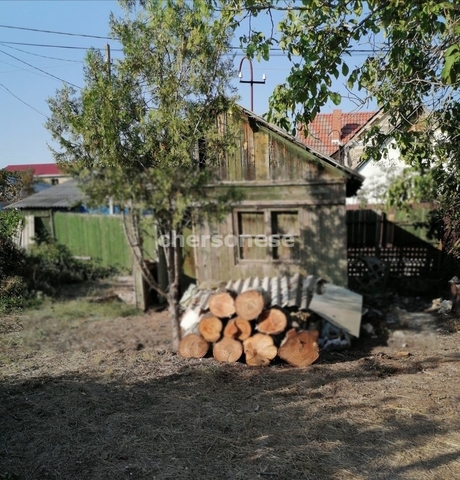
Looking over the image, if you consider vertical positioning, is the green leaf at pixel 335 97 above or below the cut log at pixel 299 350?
above

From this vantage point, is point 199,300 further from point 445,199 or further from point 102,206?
point 445,199

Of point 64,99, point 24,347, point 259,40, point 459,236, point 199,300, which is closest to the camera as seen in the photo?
point 259,40

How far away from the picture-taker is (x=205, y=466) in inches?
147

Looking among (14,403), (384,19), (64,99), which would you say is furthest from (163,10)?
(14,403)

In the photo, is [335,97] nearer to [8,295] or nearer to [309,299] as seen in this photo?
[309,299]

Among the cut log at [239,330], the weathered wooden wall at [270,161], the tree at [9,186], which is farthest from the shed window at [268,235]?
the tree at [9,186]

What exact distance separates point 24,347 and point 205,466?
15.2ft

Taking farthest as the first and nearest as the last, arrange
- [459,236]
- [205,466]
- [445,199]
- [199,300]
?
[459,236] → [445,199] → [199,300] → [205,466]

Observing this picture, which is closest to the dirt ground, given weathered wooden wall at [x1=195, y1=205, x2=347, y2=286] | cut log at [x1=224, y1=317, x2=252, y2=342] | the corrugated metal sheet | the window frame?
cut log at [x1=224, y1=317, x2=252, y2=342]

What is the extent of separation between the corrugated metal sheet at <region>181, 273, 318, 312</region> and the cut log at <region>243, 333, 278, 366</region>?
623mm

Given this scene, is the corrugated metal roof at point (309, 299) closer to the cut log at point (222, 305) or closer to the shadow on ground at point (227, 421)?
the cut log at point (222, 305)

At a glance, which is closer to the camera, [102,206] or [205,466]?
[205,466]

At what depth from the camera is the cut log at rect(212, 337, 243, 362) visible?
6.35m

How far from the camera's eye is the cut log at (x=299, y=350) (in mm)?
6289
